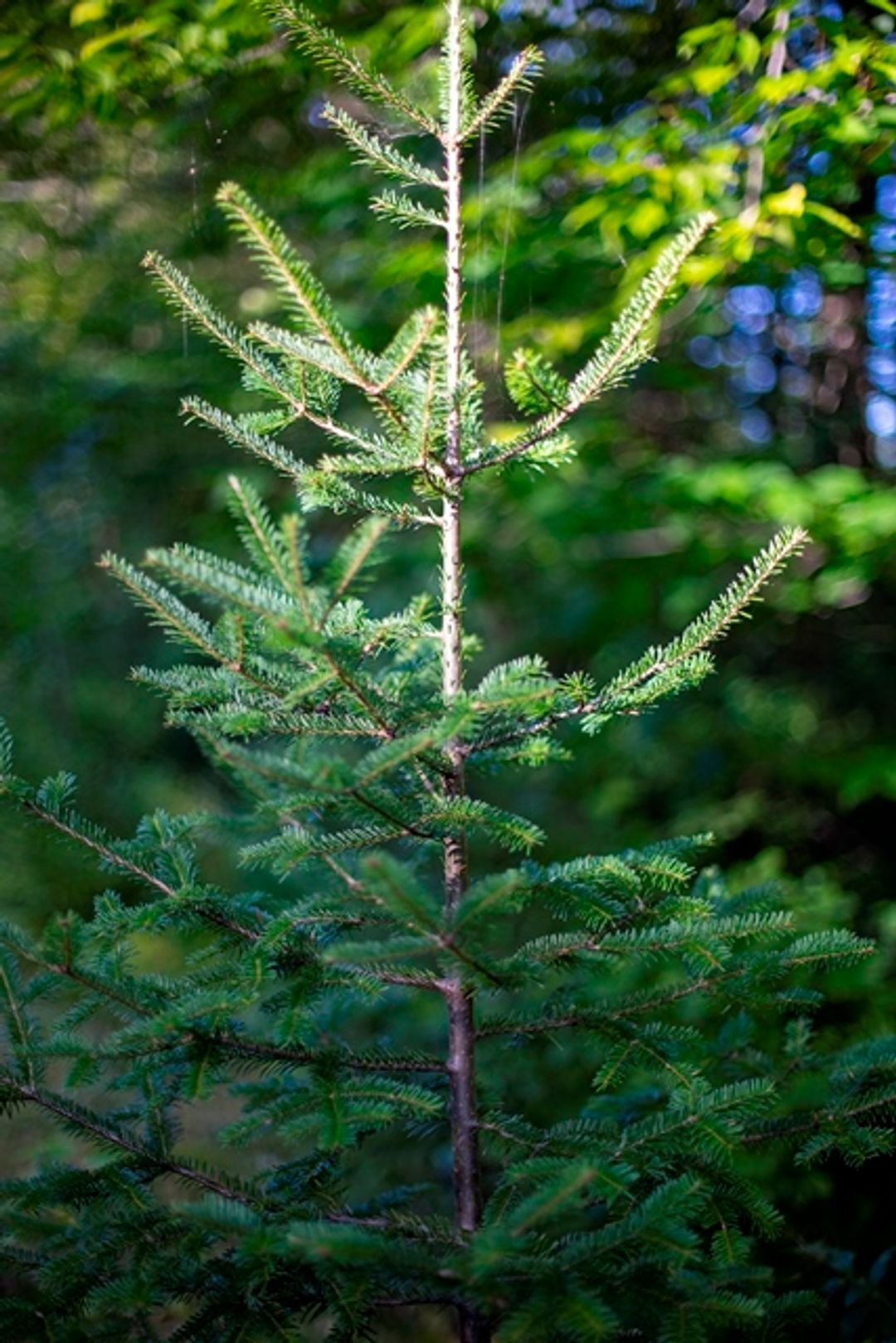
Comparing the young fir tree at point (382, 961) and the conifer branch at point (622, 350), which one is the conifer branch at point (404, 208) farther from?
the conifer branch at point (622, 350)

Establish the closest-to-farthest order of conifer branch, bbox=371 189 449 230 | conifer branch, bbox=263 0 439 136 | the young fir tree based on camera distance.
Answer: the young fir tree, conifer branch, bbox=263 0 439 136, conifer branch, bbox=371 189 449 230

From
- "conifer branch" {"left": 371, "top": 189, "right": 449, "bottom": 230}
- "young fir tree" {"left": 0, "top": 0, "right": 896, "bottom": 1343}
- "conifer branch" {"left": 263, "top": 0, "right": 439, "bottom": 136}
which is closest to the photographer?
"young fir tree" {"left": 0, "top": 0, "right": 896, "bottom": 1343}

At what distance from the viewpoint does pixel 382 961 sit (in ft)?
5.25

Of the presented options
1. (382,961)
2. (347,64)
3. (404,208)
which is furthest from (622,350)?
(382,961)

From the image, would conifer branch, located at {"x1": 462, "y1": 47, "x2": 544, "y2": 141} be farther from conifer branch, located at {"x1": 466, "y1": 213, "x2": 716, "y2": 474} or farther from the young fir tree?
conifer branch, located at {"x1": 466, "y1": 213, "x2": 716, "y2": 474}

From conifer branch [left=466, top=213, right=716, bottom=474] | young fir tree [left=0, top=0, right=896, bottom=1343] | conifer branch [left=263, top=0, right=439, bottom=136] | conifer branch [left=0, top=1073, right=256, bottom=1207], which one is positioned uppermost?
conifer branch [left=263, top=0, right=439, bottom=136]

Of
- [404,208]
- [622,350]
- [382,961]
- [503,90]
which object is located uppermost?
[503,90]

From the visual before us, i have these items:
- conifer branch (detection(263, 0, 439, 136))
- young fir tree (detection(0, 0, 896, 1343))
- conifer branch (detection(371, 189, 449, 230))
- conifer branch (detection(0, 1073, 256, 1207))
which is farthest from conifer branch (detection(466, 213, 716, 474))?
conifer branch (detection(0, 1073, 256, 1207))

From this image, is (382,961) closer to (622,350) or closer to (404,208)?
(622,350)

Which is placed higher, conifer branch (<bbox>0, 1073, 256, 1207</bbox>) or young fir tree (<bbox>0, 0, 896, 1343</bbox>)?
young fir tree (<bbox>0, 0, 896, 1343</bbox>)

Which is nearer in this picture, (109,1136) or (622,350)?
(622,350)

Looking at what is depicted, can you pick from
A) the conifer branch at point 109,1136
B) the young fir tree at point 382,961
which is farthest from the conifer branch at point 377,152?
the conifer branch at point 109,1136

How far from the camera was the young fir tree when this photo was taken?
4.41 ft

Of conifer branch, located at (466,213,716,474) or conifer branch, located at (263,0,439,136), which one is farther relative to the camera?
conifer branch, located at (263,0,439,136)
